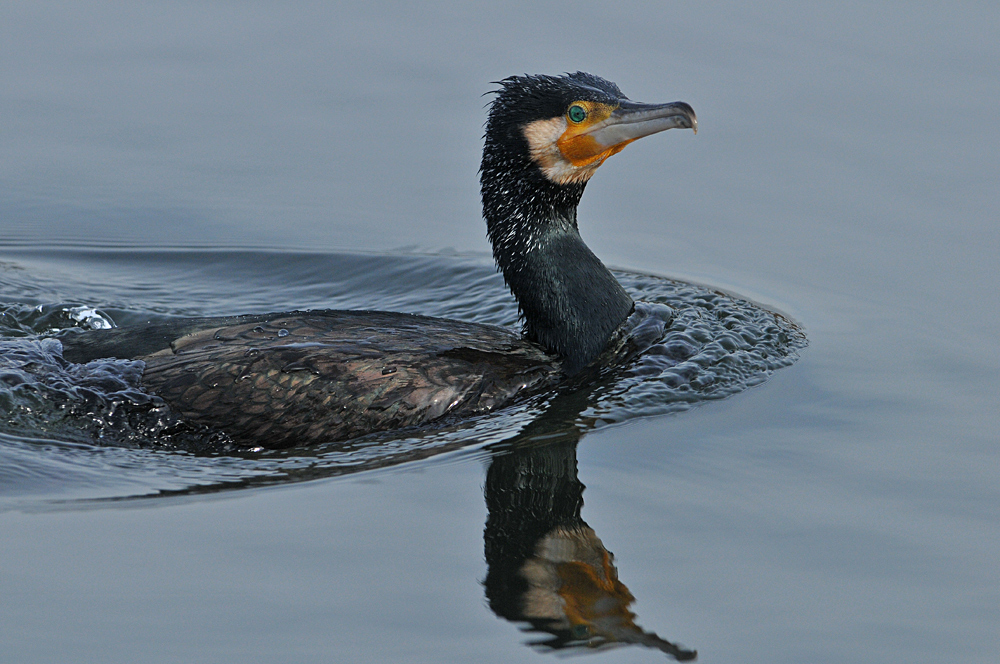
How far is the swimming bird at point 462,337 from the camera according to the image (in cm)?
567

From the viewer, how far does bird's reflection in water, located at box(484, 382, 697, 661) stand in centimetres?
444

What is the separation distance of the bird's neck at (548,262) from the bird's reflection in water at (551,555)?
580mm

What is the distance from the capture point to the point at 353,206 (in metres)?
8.82

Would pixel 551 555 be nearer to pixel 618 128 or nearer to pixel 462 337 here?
pixel 462 337

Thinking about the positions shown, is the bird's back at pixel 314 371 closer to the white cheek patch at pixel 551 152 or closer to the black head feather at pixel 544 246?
the black head feather at pixel 544 246

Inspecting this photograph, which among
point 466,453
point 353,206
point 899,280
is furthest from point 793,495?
point 353,206

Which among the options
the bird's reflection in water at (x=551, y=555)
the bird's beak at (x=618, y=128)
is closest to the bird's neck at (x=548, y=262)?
the bird's beak at (x=618, y=128)

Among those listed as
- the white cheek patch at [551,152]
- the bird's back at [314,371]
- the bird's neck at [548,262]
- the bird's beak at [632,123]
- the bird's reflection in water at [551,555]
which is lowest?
the bird's reflection in water at [551,555]

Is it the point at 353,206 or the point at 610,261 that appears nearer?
the point at 610,261

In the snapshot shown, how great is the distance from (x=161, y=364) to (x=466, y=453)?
1369 mm

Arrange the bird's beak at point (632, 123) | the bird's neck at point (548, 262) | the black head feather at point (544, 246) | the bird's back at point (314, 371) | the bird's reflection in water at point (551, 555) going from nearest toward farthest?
the bird's reflection in water at point (551, 555) < the bird's back at point (314, 371) < the bird's beak at point (632, 123) < the black head feather at point (544, 246) < the bird's neck at point (548, 262)

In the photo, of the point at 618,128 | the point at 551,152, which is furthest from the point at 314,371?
the point at 618,128

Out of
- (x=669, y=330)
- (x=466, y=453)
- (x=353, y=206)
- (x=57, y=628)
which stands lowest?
(x=57, y=628)

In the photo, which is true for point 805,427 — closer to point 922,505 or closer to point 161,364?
point 922,505
